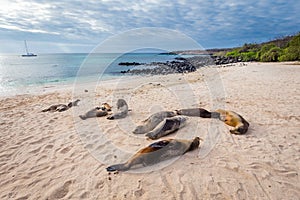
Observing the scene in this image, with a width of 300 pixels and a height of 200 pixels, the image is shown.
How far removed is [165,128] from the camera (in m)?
4.96

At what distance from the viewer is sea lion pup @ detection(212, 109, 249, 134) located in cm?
481

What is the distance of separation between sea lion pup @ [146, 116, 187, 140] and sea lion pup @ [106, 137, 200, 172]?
88cm

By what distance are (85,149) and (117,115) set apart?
7.52 feet

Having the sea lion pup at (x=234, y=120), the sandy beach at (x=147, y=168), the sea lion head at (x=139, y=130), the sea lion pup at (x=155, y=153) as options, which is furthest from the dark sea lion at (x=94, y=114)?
the sea lion pup at (x=234, y=120)

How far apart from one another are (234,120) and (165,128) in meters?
1.99

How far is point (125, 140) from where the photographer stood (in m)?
4.78

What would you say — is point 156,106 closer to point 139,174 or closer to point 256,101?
point 256,101

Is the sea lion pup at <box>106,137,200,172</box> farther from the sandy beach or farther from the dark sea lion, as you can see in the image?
the dark sea lion

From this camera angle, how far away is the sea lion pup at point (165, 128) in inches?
189

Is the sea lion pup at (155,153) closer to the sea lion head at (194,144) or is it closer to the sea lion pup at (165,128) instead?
the sea lion head at (194,144)

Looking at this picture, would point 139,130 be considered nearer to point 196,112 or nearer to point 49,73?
point 196,112

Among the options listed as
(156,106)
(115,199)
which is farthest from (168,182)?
(156,106)

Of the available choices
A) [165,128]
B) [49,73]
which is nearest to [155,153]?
[165,128]

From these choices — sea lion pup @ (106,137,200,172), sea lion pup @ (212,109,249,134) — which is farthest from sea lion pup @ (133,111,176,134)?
sea lion pup @ (212,109,249,134)
